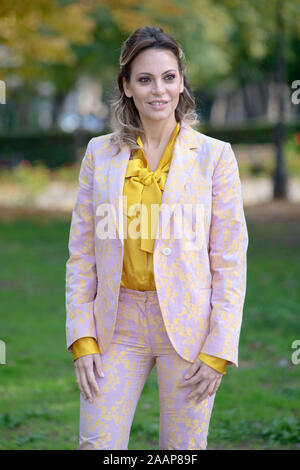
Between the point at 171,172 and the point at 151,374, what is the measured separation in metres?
4.11

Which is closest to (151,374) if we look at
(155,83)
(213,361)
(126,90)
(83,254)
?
(83,254)

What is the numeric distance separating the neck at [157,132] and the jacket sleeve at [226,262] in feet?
0.87

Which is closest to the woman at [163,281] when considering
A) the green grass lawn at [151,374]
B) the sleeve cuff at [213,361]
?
the sleeve cuff at [213,361]

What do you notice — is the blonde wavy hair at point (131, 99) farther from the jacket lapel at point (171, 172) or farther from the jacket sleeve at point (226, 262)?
the jacket sleeve at point (226, 262)

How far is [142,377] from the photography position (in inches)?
118

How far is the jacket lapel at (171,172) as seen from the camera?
115 inches

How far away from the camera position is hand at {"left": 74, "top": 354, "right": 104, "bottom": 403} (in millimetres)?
2914

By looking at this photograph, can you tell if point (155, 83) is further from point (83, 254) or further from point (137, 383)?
point (137, 383)

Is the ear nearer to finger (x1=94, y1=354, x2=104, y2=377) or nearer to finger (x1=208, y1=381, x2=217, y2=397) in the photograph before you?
finger (x1=94, y1=354, x2=104, y2=377)

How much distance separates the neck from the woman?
0.20 ft

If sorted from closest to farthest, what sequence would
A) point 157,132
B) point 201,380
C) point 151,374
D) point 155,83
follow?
point 201,380 → point 155,83 → point 157,132 → point 151,374

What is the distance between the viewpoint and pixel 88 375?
9.60 feet

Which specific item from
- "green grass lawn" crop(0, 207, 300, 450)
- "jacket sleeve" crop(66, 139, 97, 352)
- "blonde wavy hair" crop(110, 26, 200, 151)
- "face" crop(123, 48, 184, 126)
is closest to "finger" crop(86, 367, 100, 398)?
"jacket sleeve" crop(66, 139, 97, 352)
